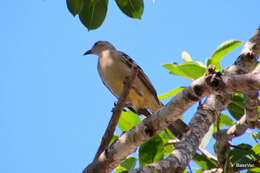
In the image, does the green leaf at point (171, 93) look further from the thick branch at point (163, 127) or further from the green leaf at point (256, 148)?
the green leaf at point (256, 148)

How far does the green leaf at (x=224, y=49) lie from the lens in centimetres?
A: 493

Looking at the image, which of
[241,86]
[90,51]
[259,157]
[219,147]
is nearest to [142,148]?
[219,147]

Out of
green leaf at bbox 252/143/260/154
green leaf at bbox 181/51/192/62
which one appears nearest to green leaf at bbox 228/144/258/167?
green leaf at bbox 252/143/260/154

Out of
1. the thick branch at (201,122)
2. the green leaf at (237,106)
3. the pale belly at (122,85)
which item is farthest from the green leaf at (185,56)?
the thick branch at (201,122)

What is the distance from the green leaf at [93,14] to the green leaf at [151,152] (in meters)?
1.68

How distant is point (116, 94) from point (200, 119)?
189 cm

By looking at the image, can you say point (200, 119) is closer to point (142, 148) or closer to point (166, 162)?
point (142, 148)

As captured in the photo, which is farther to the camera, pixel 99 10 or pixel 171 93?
pixel 171 93

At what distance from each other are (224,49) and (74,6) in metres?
2.31

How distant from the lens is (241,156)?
3.84 metres

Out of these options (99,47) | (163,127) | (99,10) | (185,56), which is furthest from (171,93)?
(99,47)

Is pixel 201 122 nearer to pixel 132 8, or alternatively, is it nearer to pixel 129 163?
pixel 129 163

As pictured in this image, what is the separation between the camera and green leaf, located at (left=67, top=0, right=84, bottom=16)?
404cm

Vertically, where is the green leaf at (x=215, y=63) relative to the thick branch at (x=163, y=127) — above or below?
above
